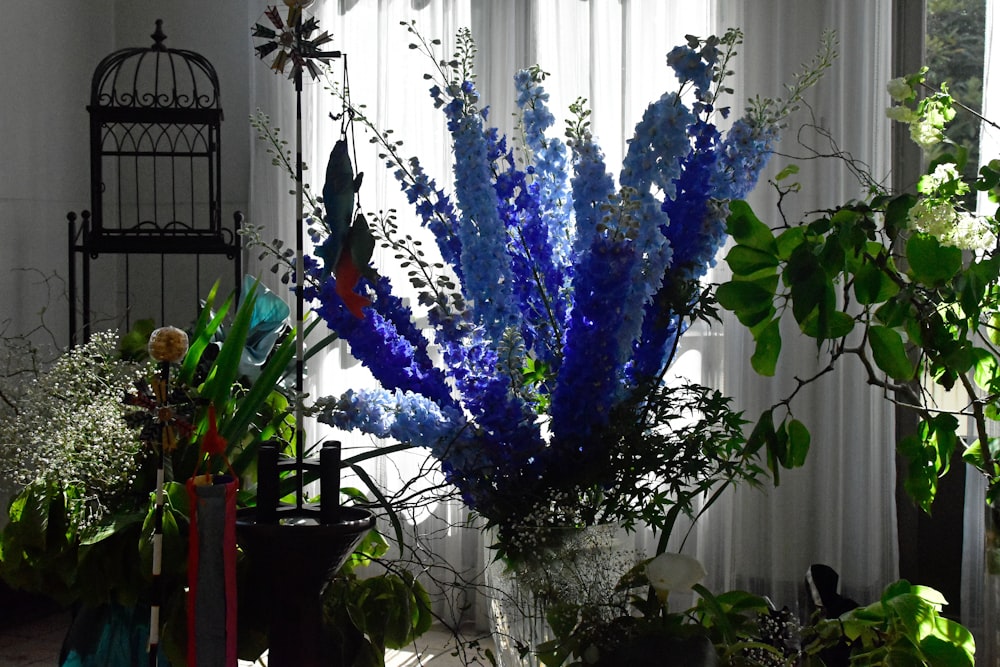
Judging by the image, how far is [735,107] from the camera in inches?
116

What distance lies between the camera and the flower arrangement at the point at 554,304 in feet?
3.09

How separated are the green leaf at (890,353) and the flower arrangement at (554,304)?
167 mm

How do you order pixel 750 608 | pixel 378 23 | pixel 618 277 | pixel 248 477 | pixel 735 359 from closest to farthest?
pixel 618 277, pixel 750 608, pixel 248 477, pixel 735 359, pixel 378 23

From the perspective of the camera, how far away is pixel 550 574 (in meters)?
0.94

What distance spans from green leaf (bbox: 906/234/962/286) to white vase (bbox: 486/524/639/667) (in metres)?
0.43

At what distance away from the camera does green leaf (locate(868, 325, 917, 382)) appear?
102 centimetres

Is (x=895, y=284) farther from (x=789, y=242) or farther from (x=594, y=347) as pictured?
(x=594, y=347)

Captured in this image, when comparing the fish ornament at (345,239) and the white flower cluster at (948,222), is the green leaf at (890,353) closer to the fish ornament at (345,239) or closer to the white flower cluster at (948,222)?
the white flower cluster at (948,222)

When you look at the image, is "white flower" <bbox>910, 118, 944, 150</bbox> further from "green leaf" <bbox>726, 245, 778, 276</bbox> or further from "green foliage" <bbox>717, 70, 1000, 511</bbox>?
"green leaf" <bbox>726, 245, 778, 276</bbox>

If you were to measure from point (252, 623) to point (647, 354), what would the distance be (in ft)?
1.77

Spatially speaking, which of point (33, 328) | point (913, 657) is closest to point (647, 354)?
point (913, 657)

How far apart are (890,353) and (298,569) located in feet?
2.00

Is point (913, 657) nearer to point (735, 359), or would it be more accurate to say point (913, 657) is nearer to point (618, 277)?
point (618, 277)

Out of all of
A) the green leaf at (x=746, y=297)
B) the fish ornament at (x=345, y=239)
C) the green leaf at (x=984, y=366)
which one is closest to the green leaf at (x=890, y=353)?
the green leaf at (x=746, y=297)
